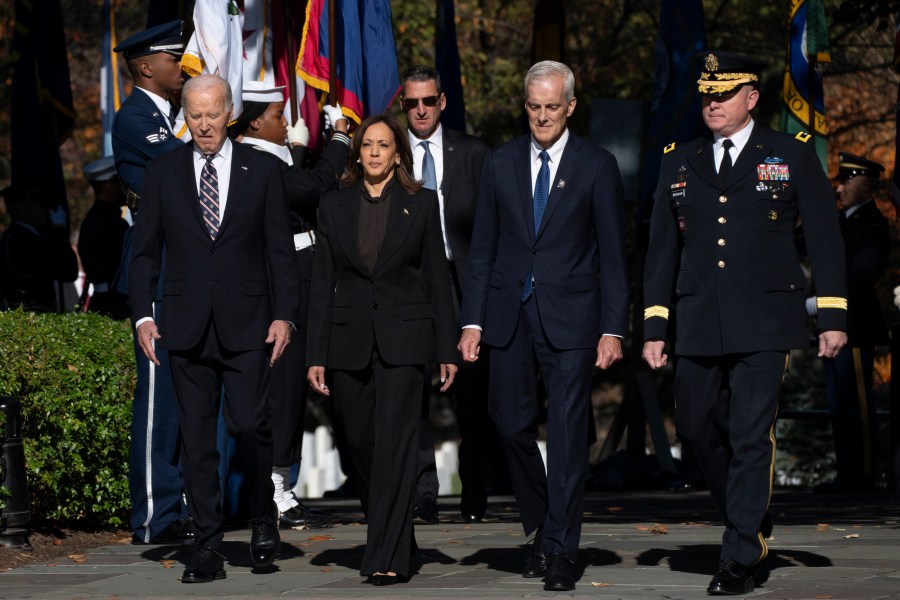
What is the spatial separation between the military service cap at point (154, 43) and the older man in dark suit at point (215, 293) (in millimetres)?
1633

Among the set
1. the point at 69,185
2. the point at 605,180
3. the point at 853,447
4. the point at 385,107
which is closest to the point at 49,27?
the point at 385,107

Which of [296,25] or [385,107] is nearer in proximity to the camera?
[385,107]

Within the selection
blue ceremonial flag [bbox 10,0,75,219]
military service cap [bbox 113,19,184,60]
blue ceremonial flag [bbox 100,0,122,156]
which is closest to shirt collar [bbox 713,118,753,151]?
military service cap [bbox 113,19,184,60]

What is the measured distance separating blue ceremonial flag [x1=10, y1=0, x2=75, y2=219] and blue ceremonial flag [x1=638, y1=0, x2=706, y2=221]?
4836 millimetres

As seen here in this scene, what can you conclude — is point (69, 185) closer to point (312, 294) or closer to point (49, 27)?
point (49, 27)

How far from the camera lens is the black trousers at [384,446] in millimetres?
7340

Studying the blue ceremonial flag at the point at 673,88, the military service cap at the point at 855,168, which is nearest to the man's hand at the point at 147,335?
the blue ceremonial flag at the point at 673,88

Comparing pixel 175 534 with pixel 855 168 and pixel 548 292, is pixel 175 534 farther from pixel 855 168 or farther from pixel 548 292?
pixel 855 168

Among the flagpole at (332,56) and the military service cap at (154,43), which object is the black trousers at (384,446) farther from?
the flagpole at (332,56)

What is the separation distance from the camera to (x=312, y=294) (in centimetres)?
763

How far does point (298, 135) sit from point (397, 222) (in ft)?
8.69

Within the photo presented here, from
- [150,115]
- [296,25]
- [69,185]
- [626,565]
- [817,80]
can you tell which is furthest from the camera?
[69,185]

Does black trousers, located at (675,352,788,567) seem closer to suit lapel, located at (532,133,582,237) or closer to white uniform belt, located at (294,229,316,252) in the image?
suit lapel, located at (532,133,582,237)

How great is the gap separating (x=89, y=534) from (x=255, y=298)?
8.43 ft
